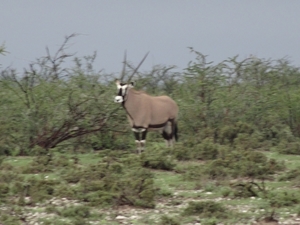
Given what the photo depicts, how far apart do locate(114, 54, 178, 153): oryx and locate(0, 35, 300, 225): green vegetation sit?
407mm

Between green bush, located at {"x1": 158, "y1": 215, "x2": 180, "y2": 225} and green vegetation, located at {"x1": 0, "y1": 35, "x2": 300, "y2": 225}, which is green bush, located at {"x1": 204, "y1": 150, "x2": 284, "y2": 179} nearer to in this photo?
green vegetation, located at {"x1": 0, "y1": 35, "x2": 300, "y2": 225}

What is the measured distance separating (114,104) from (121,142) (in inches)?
31.5

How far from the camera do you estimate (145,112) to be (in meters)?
13.2

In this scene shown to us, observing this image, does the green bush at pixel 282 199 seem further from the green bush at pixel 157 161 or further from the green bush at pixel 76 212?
the green bush at pixel 157 161

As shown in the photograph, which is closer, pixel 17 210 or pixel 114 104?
pixel 17 210

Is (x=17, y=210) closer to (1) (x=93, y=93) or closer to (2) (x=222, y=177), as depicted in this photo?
(2) (x=222, y=177)

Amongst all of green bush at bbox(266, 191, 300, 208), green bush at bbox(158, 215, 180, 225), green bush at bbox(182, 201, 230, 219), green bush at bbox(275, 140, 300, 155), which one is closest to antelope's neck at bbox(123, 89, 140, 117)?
green bush at bbox(275, 140, 300, 155)

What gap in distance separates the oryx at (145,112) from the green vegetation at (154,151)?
41cm

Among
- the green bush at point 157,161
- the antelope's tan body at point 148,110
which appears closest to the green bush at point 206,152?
the green bush at point 157,161

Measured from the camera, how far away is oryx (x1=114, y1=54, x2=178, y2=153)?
42.5 ft

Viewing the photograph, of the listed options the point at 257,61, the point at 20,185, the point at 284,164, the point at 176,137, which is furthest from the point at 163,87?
the point at 20,185

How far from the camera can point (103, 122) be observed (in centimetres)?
1330

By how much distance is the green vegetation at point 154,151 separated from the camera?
754 centimetres

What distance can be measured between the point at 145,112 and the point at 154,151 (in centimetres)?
222
